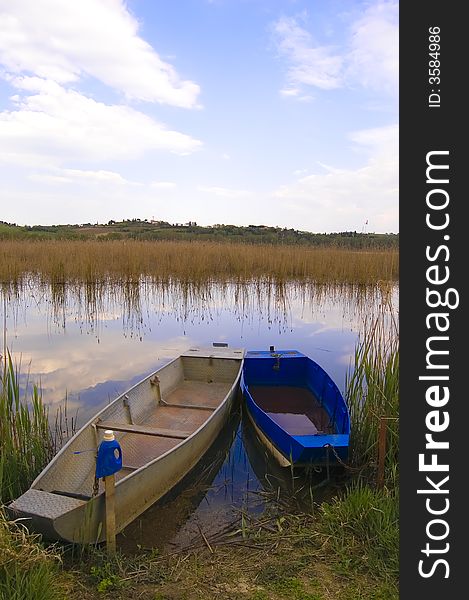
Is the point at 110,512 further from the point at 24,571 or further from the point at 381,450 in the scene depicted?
the point at 381,450

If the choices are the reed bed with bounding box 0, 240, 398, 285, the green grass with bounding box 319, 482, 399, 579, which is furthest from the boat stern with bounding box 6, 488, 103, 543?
the reed bed with bounding box 0, 240, 398, 285

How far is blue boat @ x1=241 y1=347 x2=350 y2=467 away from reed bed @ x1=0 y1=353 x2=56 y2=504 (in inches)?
71.9

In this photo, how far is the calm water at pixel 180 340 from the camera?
342 cm

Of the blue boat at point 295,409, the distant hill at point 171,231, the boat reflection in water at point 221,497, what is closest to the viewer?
the boat reflection in water at point 221,497

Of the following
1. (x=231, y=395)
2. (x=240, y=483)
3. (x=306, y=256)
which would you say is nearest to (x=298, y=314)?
(x=306, y=256)

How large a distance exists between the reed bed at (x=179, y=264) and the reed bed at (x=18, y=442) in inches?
341

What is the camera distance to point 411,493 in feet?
5.04

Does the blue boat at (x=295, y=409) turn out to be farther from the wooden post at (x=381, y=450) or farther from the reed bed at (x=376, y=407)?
the wooden post at (x=381, y=450)

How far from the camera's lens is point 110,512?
255 centimetres

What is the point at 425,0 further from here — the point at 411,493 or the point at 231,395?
the point at 231,395

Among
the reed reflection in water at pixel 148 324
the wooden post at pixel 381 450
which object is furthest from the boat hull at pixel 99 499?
the reed reflection in water at pixel 148 324

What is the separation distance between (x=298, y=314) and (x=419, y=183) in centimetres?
833

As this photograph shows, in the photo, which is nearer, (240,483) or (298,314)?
(240,483)

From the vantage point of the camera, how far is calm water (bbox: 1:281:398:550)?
134 inches
